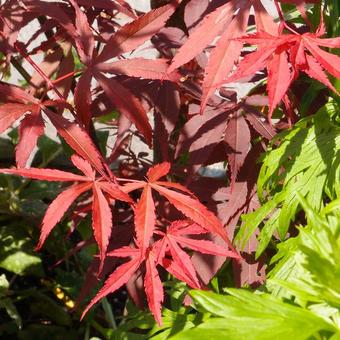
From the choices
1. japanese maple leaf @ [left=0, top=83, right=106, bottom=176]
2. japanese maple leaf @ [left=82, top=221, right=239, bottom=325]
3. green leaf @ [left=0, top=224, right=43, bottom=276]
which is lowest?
green leaf @ [left=0, top=224, right=43, bottom=276]

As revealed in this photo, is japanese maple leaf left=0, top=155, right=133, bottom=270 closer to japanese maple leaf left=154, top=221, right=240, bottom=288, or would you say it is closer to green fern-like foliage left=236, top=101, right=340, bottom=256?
japanese maple leaf left=154, top=221, right=240, bottom=288

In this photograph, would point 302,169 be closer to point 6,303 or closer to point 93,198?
point 93,198

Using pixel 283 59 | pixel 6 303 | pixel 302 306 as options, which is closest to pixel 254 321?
pixel 302 306

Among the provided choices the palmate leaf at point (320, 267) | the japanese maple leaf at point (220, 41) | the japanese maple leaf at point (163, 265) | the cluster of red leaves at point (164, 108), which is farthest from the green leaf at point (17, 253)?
the palmate leaf at point (320, 267)

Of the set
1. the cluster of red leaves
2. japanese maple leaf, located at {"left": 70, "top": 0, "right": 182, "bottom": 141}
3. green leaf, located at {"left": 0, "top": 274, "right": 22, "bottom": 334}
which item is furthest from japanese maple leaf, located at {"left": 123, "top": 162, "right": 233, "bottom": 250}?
green leaf, located at {"left": 0, "top": 274, "right": 22, "bottom": 334}

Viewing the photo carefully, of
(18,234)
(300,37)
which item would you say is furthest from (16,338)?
(300,37)

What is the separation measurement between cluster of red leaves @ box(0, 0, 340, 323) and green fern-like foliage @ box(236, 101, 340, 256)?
0.17 ft

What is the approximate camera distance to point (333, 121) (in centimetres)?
99

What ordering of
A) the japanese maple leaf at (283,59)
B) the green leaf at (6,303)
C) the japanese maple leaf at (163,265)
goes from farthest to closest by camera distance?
the green leaf at (6,303) < the japanese maple leaf at (163,265) < the japanese maple leaf at (283,59)

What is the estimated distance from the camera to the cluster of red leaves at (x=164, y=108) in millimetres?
827

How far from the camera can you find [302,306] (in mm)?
680

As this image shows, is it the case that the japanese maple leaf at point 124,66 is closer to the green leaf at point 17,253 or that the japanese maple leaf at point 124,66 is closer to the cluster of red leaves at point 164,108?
the cluster of red leaves at point 164,108

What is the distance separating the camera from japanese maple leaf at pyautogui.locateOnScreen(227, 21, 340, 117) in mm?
780

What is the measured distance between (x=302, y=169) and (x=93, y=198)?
1.07ft
